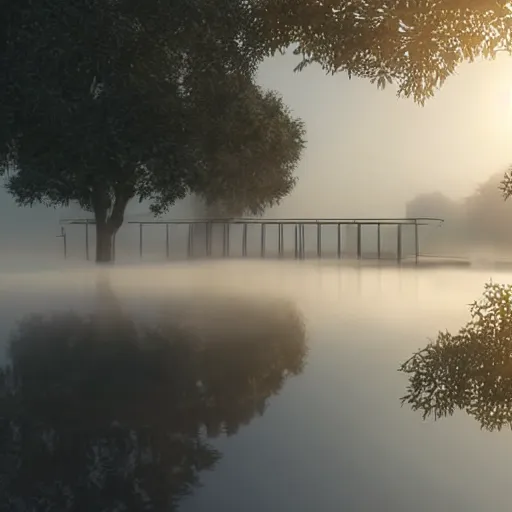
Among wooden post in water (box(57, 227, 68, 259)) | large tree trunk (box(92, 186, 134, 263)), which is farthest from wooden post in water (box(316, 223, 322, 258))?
wooden post in water (box(57, 227, 68, 259))

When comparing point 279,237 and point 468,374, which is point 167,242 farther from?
point 468,374

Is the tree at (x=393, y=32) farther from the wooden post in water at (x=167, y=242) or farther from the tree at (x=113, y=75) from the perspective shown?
the wooden post in water at (x=167, y=242)

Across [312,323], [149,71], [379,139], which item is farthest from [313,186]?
[312,323]

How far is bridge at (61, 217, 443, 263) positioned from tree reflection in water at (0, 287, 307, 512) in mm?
14361

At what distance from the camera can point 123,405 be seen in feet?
16.4

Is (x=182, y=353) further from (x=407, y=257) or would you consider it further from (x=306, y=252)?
(x=306, y=252)

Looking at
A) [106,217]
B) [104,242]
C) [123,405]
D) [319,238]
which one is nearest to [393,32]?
[123,405]

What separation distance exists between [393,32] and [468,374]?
6.37 metres

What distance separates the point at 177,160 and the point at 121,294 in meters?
2.60

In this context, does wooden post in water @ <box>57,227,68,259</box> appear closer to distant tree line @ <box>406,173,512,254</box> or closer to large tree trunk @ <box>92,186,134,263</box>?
large tree trunk @ <box>92,186,134,263</box>

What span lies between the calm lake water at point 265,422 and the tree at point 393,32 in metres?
3.61

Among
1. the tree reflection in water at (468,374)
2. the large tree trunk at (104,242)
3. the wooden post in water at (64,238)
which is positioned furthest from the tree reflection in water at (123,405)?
the wooden post in water at (64,238)

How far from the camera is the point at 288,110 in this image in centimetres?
2038

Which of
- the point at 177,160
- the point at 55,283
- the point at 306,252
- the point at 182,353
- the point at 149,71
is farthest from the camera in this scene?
the point at 306,252
